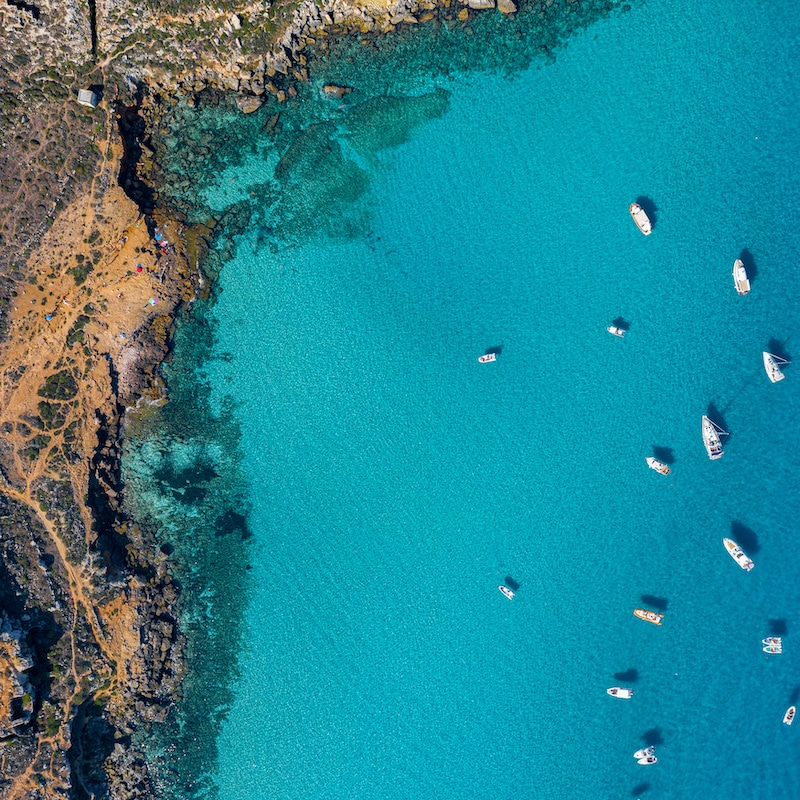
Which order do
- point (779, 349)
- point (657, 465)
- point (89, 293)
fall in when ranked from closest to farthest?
point (89, 293) → point (657, 465) → point (779, 349)

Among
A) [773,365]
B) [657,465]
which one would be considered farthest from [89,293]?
[773,365]

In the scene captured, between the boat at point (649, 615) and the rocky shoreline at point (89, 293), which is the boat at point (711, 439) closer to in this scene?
the boat at point (649, 615)

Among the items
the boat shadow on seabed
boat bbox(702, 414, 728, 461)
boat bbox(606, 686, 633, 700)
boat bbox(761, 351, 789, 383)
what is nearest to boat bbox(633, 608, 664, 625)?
boat bbox(606, 686, 633, 700)

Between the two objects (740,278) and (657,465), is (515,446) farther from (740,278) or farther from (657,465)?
(740,278)

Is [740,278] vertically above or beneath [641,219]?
beneath

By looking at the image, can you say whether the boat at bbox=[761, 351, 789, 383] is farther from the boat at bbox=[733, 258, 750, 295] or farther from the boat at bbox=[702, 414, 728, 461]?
→ the boat at bbox=[702, 414, 728, 461]

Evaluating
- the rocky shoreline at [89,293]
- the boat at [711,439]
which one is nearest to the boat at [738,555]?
the boat at [711,439]
